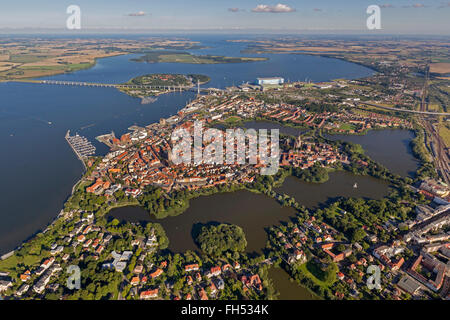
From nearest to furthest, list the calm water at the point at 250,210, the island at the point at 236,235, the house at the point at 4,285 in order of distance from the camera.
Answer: the house at the point at 4,285, the island at the point at 236,235, the calm water at the point at 250,210

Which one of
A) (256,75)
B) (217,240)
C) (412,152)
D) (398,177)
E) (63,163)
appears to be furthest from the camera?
(256,75)

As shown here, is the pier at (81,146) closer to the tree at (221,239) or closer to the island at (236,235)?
A: the island at (236,235)

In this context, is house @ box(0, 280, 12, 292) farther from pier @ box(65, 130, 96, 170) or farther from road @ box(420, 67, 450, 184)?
road @ box(420, 67, 450, 184)

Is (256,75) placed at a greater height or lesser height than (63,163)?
greater

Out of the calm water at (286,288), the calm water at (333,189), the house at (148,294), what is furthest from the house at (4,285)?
the calm water at (333,189)

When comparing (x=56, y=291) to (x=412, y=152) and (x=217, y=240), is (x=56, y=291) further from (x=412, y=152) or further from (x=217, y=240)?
(x=412, y=152)

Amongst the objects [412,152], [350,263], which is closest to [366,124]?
[412,152]
